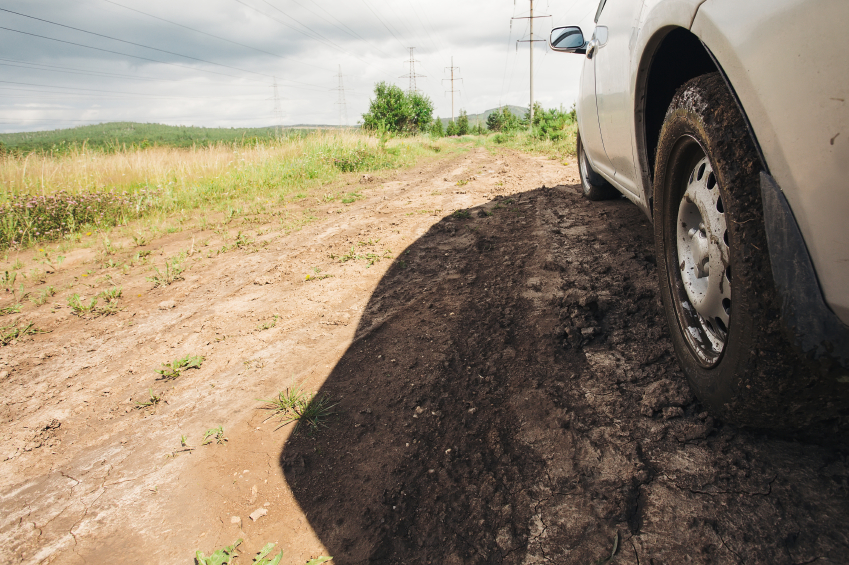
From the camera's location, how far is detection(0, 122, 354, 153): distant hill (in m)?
11.7

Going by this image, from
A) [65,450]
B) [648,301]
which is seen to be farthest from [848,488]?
[65,450]

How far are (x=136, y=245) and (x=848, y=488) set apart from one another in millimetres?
6222

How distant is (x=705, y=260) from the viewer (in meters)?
1.47

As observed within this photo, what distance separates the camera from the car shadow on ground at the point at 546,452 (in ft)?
3.94

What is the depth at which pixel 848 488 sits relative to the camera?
3.81 ft

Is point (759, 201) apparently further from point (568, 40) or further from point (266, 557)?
point (568, 40)

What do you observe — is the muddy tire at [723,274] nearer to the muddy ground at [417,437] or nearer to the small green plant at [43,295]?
the muddy ground at [417,437]

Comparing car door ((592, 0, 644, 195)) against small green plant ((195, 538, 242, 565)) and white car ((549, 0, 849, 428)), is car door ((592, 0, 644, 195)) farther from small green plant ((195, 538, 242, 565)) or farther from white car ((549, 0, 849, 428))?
small green plant ((195, 538, 242, 565))

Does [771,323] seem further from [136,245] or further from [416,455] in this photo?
[136,245]

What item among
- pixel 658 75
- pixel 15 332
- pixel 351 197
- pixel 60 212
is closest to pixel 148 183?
pixel 60 212

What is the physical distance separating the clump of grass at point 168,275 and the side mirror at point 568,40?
379cm

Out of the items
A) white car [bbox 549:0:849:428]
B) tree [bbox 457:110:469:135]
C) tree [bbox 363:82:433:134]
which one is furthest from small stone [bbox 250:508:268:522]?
tree [bbox 457:110:469:135]

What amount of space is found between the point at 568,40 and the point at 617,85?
138cm

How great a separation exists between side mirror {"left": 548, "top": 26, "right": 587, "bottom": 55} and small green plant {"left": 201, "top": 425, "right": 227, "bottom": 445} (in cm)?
335
